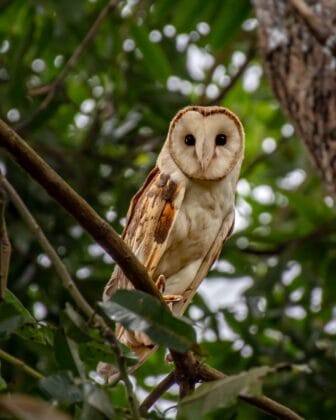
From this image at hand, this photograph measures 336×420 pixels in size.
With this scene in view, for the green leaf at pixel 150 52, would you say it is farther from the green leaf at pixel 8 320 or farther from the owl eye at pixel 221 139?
the green leaf at pixel 8 320

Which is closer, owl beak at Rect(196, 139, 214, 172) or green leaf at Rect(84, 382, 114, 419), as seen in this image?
green leaf at Rect(84, 382, 114, 419)

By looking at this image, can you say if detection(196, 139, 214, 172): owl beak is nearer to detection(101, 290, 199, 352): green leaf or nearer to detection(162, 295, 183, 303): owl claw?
detection(162, 295, 183, 303): owl claw

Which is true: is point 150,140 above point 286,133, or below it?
above

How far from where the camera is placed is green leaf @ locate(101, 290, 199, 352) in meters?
1.81

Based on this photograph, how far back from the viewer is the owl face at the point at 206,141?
2842 mm

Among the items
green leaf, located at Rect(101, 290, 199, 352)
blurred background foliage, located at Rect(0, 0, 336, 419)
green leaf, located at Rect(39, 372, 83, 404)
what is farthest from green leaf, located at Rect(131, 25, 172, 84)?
green leaf, located at Rect(39, 372, 83, 404)

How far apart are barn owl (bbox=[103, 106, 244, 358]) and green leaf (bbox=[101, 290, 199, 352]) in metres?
0.96

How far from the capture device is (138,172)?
190 inches

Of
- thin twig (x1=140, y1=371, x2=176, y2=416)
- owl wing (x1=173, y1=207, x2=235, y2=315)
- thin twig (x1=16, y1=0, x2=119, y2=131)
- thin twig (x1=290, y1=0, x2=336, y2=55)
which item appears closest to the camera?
thin twig (x1=140, y1=371, x2=176, y2=416)

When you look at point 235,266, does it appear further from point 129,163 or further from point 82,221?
point 82,221

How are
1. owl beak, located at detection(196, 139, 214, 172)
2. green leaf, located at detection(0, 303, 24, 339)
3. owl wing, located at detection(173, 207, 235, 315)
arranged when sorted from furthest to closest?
owl wing, located at detection(173, 207, 235, 315), owl beak, located at detection(196, 139, 214, 172), green leaf, located at detection(0, 303, 24, 339)

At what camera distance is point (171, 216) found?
2.89 m

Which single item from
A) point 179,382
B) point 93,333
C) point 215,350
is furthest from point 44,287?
point 93,333

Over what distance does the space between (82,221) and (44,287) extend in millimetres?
2391
